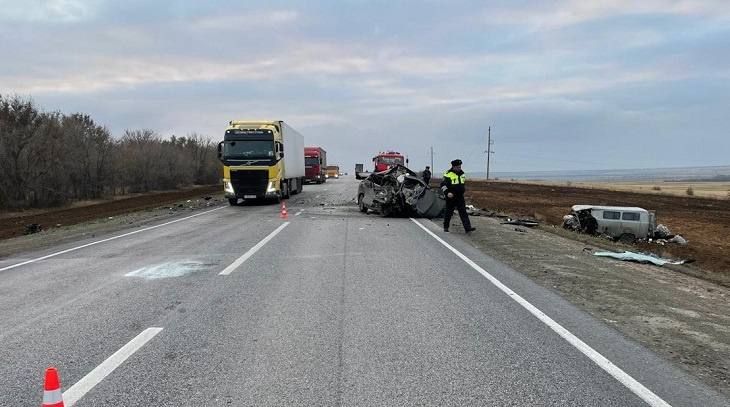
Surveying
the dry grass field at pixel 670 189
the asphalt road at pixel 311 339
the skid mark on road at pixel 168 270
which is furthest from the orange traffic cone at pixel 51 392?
the dry grass field at pixel 670 189

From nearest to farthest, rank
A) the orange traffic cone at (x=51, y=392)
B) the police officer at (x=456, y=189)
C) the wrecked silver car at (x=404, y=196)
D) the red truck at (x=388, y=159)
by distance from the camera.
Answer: the orange traffic cone at (x=51, y=392), the police officer at (x=456, y=189), the wrecked silver car at (x=404, y=196), the red truck at (x=388, y=159)

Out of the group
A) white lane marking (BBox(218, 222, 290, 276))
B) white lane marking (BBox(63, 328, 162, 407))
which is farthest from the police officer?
white lane marking (BBox(63, 328, 162, 407))

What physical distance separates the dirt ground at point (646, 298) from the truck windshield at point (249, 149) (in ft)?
46.7

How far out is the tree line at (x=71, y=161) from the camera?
1172 inches

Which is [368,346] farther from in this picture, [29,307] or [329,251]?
[329,251]

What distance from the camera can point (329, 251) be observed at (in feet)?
36.7

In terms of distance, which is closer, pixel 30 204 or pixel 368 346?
pixel 368 346

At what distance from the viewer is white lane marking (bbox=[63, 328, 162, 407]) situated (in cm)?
391

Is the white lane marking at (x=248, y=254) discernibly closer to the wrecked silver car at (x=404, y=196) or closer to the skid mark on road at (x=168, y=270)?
the skid mark on road at (x=168, y=270)

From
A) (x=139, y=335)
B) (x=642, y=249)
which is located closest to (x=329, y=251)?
(x=139, y=335)

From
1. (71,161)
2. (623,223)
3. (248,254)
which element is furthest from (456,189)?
(71,161)

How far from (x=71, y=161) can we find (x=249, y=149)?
58.1ft

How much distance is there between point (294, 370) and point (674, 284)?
23.3 feet

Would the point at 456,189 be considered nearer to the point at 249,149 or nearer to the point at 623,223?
the point at 623,223
